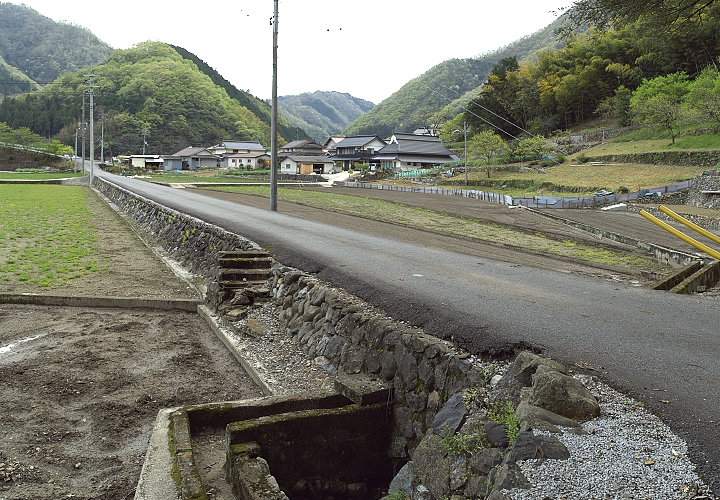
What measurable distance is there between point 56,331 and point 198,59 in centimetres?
16357

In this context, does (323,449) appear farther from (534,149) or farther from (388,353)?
(534,149)

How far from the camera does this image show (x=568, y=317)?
21.9 feet

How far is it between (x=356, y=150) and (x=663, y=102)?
47.9m

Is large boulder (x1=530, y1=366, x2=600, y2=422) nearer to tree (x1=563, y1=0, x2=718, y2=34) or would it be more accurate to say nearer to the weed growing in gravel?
the weed growing in gravel

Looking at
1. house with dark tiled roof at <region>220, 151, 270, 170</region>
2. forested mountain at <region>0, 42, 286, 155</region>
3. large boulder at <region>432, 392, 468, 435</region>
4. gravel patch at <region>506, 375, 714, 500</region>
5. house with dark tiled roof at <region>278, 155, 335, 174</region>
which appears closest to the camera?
gravel patch at <region>506, 375, 714, 500</region>

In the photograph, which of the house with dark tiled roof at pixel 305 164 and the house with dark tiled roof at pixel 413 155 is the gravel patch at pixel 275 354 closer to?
the house with dark tiled roof at pixel 413 155

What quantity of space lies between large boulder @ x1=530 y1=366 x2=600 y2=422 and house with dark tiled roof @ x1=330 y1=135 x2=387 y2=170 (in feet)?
270

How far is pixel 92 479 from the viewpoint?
558 centimetres

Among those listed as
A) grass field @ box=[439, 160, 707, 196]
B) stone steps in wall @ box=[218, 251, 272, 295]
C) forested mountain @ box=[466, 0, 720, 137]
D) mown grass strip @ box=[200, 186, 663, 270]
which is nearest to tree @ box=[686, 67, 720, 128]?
forested mountain @ box=[466, 0, 720, 137]

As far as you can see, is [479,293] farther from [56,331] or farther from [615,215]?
[615,215]

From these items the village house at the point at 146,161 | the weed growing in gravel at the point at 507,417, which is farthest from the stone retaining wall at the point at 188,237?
the village house at the point at 146,161

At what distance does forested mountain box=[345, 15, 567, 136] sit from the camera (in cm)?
13843

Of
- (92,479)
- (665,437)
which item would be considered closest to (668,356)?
(665,437)

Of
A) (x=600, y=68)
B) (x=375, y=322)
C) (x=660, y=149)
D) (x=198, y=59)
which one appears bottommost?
(x=375, y=322)
